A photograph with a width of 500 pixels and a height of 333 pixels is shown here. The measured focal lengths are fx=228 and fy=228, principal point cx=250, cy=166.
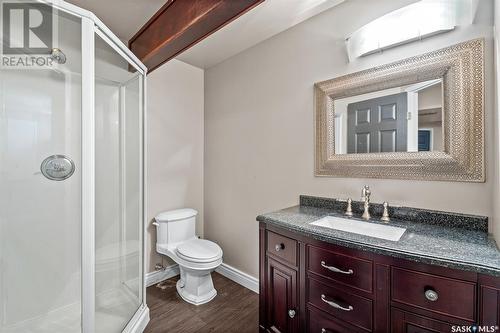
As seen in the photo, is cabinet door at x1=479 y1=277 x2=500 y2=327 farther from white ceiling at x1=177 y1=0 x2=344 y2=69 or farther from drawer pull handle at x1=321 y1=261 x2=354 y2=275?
white ceiling at x1=177 y1=0 x2=344 y2=69

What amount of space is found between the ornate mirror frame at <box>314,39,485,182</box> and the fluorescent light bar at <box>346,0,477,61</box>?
123mm

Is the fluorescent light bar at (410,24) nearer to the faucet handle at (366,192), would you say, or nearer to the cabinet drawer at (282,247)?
the faucet handle at (366,192)

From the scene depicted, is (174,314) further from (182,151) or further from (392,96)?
(392,96)

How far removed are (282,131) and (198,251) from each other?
132cm

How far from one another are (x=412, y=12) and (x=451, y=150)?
828mm

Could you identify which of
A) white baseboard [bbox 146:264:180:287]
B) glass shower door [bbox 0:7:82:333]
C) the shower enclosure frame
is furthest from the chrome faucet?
white baseboard [bbox 146:264:180:287]

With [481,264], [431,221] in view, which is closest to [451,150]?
[431,221]

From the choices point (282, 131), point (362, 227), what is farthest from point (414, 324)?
point (282, 131)

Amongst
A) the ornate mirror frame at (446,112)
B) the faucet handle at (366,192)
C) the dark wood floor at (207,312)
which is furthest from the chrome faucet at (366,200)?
the dark wood floor at (207,312)

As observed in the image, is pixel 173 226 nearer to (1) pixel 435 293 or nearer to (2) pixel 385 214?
(2) pixel 385 214

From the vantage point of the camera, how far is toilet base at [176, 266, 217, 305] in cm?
204

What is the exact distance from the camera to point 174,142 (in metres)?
2.57

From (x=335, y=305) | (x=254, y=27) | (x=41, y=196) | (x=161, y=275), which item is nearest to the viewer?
(x=335, y=305)

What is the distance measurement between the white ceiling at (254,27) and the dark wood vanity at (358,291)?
162 centimetres
